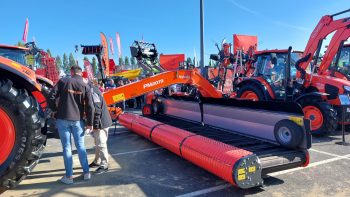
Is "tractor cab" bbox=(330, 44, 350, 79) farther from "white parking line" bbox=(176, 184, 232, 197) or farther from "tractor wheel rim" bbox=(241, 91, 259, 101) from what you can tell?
"white parking line" bbox=(176, 184, 232, 197)

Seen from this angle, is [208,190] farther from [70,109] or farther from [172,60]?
[172,60]

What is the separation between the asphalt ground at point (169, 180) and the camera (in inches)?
141

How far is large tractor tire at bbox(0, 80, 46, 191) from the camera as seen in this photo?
131 inches

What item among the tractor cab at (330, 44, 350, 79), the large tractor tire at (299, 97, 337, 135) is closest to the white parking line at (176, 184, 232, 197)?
the large tractor tire at (299, 97, 337, 135)

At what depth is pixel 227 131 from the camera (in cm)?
558

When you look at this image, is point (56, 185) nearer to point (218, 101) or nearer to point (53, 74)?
point (218, 101)

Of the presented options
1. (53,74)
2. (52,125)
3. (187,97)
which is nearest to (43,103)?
(52,125)

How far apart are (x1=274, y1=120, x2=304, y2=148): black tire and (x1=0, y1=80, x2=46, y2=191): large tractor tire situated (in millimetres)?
3376

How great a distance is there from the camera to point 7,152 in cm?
339

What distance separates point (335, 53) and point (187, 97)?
3876 mm

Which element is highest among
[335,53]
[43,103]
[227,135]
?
[335,53]

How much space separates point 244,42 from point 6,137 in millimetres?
9689

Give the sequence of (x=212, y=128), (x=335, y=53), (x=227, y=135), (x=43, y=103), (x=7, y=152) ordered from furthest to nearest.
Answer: (x=335, y=53) < (x=212, y=128) < (x=227, y=135) < (x=43, y=103) < (x=7, y=152)

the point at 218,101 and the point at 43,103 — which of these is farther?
the point at 218,101
